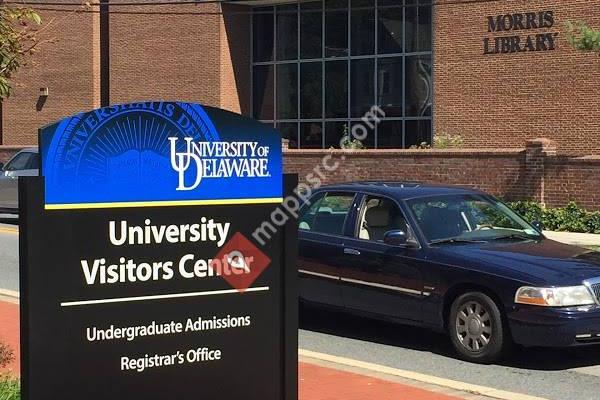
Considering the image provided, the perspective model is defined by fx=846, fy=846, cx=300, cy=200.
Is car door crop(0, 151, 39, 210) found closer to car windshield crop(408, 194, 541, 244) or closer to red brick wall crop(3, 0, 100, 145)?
car windshield crop(408, 194, 541, 244)

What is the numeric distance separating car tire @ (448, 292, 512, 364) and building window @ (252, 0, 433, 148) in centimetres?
2087

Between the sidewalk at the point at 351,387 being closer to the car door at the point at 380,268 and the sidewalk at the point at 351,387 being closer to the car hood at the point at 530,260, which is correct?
the car door at the point at 380,268

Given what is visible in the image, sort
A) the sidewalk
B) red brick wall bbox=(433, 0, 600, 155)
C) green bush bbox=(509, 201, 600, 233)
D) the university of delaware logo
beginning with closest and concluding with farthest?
the university of delaware logo < the sidewalk < green bush bbox=(509, 201, 600, 233) < red brick wall bbox=(433, 0, 600, 155)

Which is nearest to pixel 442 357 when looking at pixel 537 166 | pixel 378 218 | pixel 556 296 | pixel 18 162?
pixel 556 296

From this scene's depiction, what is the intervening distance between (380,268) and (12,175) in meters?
15.1

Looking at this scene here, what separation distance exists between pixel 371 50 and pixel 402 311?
22.8 meters

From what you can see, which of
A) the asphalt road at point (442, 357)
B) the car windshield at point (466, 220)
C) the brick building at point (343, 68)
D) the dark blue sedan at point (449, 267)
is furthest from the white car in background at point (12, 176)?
the car windshield at point (466, 220)

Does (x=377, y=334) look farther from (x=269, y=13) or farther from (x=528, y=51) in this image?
(x=269, y=13)

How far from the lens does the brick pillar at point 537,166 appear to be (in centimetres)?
2117

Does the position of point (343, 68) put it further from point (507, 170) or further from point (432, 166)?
point (507, 170)

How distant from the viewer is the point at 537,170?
21.3 meters

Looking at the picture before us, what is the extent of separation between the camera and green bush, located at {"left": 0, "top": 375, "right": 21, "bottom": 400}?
16.2 ft

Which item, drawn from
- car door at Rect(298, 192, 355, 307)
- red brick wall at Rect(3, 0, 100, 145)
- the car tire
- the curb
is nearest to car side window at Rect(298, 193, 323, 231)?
car door at Rect(298, 192, 355, 307)

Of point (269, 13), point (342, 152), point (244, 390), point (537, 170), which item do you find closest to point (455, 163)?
point (537, 170)
